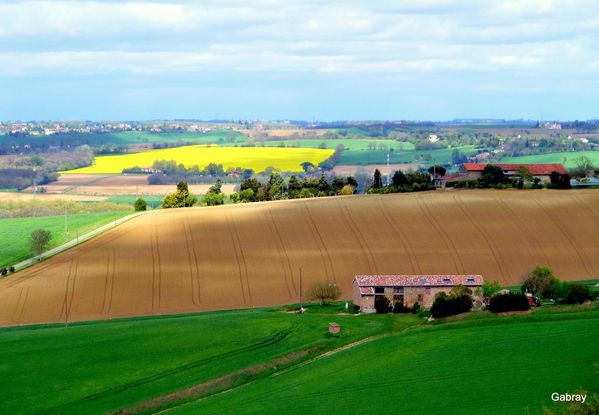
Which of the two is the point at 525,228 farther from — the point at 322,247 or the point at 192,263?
the point at 192,263

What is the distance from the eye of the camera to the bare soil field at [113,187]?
562ft

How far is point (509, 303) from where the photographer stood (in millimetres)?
58750

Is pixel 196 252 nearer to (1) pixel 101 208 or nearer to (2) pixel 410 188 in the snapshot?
(2) pixel 410 188

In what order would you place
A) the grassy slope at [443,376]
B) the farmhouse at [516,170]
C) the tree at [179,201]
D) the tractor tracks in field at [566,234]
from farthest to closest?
the tree at [179,201], the farmhouse at [516,170], the tractor tracks in field at [566,234], the grassy slope at [443,376]

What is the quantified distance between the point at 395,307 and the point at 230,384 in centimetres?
2064

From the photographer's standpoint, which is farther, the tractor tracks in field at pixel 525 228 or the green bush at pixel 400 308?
the tractor tracks in field at pixel 525 228

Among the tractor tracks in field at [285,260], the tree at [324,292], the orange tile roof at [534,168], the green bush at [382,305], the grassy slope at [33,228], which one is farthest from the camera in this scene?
the orange tile roof at [534,168]

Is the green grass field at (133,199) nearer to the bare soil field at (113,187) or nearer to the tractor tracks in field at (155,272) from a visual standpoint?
the bare soil field at (113,187)

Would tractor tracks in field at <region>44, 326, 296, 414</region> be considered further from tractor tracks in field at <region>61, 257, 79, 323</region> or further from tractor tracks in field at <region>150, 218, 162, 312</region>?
tractor tracks in field at <region>61, 257, 79, 323</region>

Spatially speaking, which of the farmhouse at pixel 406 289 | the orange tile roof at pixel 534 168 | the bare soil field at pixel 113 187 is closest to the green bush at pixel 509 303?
the farmhouse at pixel 406 289

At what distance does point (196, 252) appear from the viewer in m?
87.5

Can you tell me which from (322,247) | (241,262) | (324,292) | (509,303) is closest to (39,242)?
(241,262)

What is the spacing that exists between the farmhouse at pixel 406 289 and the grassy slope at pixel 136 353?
14.0ft

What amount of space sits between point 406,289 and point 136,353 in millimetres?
21361
